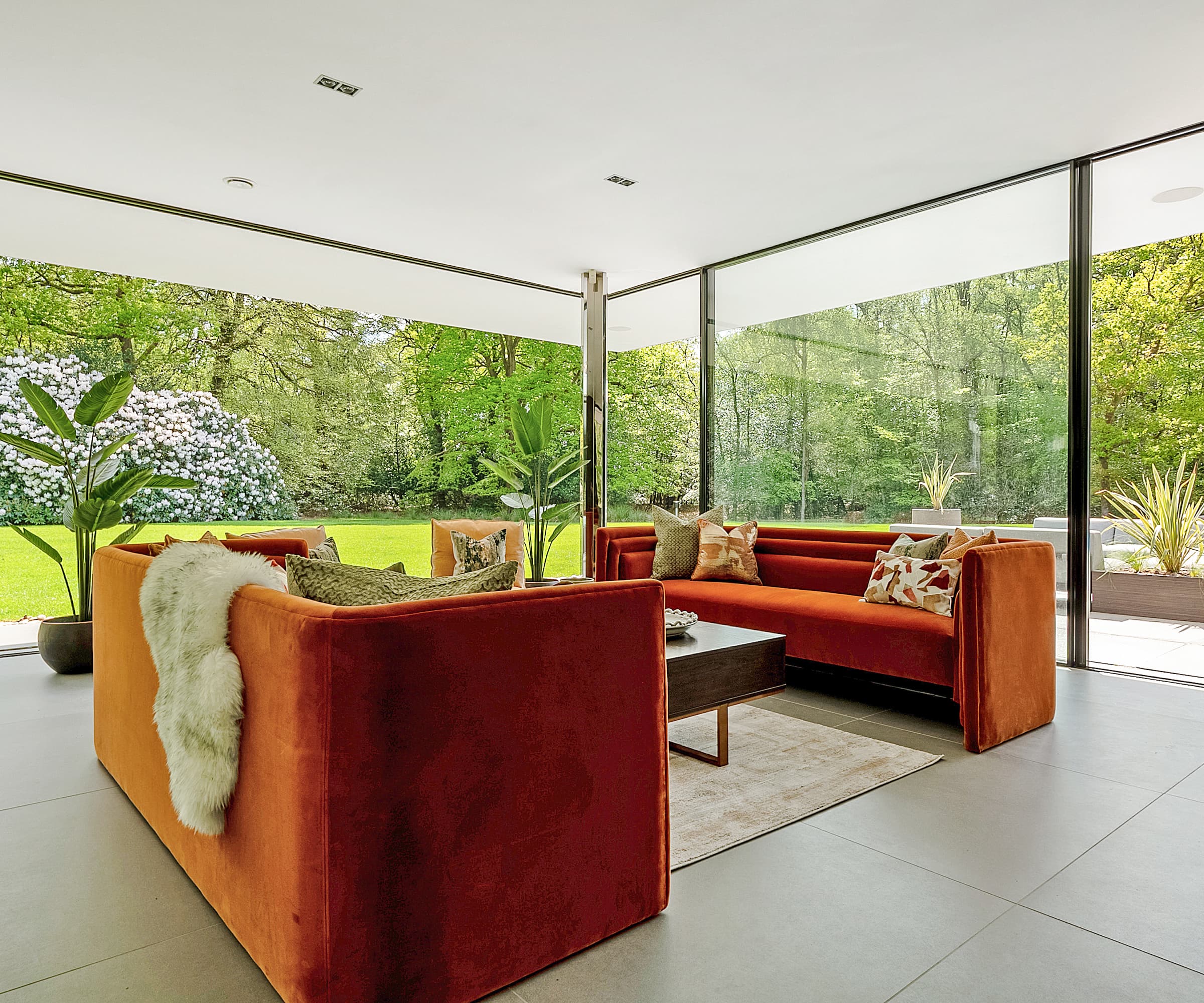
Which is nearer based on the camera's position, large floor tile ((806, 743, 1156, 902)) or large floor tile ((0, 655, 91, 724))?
large floor tile ((806, 743, 1156, 902))

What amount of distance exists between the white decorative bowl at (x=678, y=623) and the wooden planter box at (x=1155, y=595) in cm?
293

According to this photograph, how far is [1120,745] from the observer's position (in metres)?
2.98

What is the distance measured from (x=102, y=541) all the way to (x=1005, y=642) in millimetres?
7400

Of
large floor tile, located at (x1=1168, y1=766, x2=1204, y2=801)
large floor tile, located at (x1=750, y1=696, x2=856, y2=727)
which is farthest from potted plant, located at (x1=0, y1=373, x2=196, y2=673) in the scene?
large floor tile, located at (x1=1168, y1=766, x2=1204, y2=801)

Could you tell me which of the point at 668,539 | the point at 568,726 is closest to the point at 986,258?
the point at 668,539

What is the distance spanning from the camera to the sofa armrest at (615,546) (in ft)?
16.3

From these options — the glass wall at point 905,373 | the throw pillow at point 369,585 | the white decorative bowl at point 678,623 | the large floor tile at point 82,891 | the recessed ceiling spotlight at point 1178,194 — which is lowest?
the large floor tile at point 82,891

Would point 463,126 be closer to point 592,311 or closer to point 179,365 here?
point 592,311

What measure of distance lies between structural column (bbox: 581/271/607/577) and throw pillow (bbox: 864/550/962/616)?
339cm

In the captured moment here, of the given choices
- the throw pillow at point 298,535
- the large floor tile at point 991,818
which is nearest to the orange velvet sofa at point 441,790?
the large floor tile at point 991,818

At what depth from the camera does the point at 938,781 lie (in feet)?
8.54

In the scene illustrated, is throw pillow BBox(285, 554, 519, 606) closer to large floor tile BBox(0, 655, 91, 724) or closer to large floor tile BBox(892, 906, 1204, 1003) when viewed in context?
large floor tile BBox(892, 906, 1204, 1003)

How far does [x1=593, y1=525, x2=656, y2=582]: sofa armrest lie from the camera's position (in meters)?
4.96

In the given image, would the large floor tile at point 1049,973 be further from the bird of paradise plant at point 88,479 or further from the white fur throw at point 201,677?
the bird of paradise plant at point 88,479
